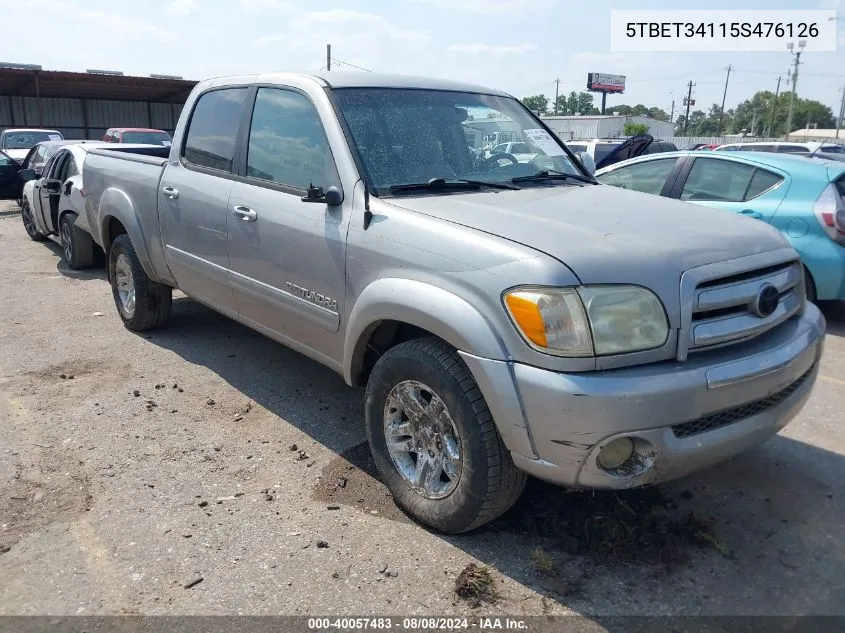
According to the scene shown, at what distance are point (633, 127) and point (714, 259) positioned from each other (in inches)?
2440

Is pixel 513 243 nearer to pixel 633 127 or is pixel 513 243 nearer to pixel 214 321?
pixel 214 321

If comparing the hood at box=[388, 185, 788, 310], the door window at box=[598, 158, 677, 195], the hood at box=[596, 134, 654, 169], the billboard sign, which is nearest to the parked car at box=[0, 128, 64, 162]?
the hood at box=[596, 134, 654, 169]

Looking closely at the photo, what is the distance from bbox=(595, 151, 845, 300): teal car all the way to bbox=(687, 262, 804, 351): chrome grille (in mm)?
3415

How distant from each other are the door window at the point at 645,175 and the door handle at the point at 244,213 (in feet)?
14.5

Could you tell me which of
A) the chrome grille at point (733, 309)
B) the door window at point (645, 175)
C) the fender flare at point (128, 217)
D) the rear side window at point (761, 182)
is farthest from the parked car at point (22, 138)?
the chrome grille at point (733, 309)

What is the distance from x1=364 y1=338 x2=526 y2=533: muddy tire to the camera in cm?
284

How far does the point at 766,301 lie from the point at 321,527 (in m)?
2.17

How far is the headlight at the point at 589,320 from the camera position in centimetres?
260

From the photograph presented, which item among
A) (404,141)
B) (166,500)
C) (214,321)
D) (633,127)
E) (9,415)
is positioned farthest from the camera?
(633,127)

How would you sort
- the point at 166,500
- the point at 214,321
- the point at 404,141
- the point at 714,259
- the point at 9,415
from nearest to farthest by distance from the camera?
1. the point at 714,259
2. the point at 166,500
3. the point at 404,141
4. the point at 9,415
5. the point at 214,321

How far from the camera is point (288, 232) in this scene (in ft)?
12.4

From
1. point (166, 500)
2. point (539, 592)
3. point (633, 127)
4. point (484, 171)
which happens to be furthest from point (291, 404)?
point (633, 127)

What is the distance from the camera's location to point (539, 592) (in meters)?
2.81

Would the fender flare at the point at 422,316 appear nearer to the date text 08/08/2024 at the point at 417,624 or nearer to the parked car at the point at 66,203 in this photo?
the date text 08/08/2024 at the point at 417,624
